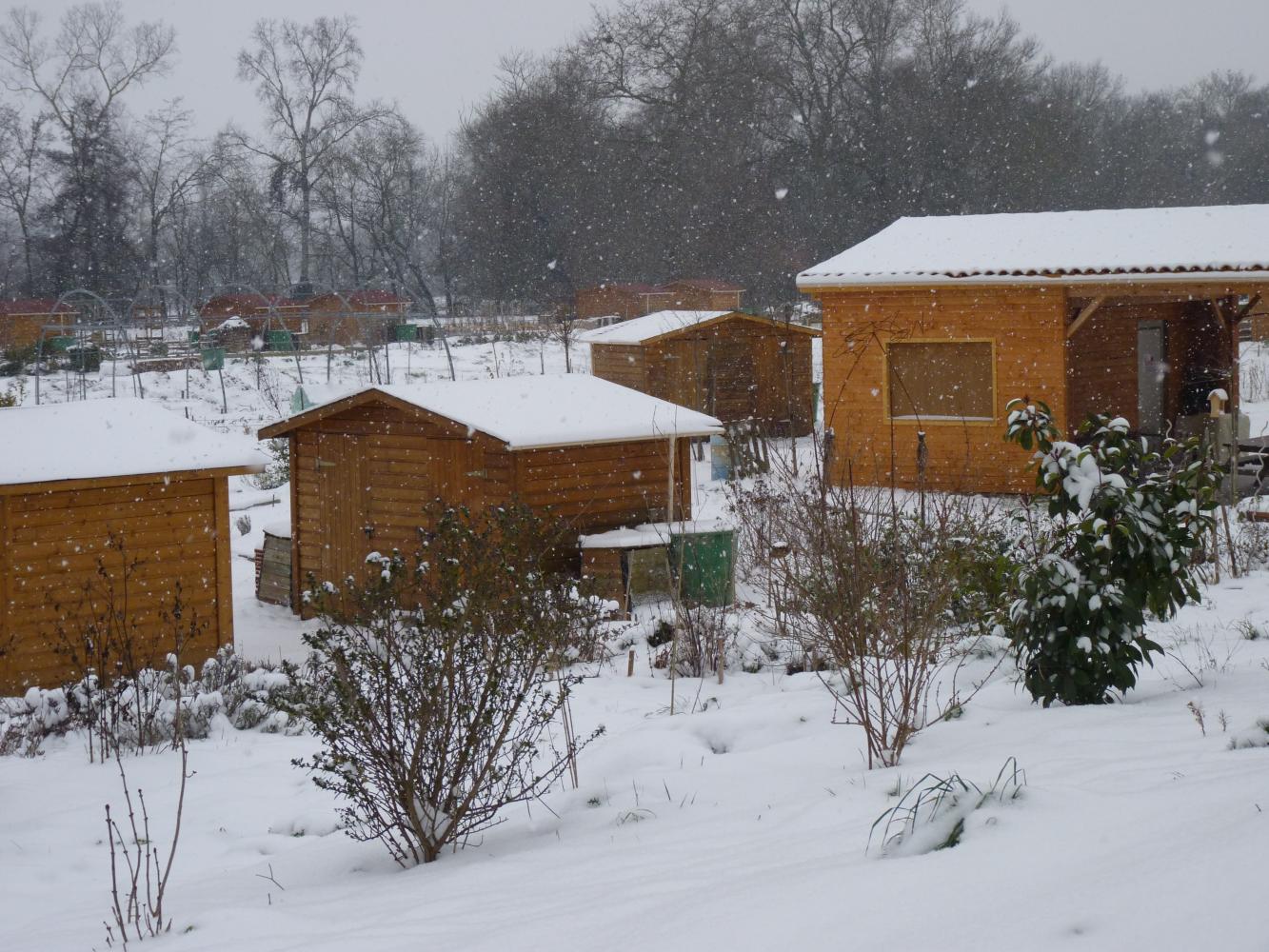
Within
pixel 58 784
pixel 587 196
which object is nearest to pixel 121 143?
pixel 587 196

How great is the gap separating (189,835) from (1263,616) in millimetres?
6358

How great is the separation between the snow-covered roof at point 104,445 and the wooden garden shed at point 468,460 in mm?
1422

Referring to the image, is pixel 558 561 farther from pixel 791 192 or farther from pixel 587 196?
pixel 587 196

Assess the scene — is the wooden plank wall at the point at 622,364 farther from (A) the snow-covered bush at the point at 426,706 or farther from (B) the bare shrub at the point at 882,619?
(A) the snow-covered bush at the point at 426,706

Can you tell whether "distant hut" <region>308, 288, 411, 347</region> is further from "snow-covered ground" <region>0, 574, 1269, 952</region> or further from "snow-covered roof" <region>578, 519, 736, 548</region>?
"snow-covered ground" <region>0, 574, 1269, 952</region>

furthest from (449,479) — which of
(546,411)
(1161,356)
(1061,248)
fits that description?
(1161,356)

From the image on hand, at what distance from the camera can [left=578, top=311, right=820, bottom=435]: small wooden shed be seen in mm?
20844

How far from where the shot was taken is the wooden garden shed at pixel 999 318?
14117mm

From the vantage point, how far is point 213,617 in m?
10.7

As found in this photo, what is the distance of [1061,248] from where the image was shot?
48.7 ft

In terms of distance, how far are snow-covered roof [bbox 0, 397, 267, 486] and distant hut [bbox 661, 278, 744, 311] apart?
103 feet

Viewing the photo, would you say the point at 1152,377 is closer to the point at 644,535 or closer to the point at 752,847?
the point at 644,535

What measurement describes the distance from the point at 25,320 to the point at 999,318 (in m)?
33.1

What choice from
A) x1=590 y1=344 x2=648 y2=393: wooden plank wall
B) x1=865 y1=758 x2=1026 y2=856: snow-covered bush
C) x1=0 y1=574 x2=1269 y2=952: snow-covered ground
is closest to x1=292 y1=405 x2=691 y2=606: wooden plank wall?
x1=0 y1=574 x2=1269 y2=952: snow-covered ground
